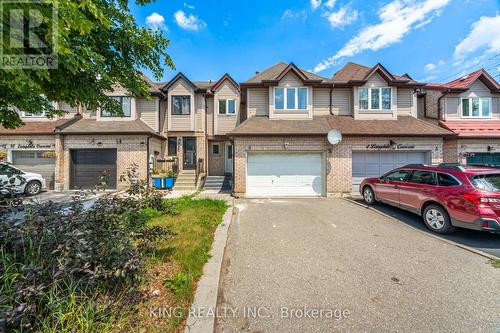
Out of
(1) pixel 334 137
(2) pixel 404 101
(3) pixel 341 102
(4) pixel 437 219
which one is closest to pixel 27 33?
(4) pixel 437 219

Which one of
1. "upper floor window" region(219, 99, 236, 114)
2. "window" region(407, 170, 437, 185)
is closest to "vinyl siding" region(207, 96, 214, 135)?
"upper floor window" region(219, 99, 236, 114)

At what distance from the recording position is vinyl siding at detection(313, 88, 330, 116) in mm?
12953

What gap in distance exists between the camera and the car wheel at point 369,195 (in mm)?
8614

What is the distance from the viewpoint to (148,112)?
1424 centimetres

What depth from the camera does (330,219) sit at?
275 inches

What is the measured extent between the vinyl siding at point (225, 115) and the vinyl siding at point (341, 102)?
658cm

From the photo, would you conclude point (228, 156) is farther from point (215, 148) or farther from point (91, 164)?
point (91, 164)

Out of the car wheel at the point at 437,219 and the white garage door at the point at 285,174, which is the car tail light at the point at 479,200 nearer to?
the car wheel at the point at 437,219

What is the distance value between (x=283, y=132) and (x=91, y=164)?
1144cm

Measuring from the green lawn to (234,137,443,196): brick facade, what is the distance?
190 inches

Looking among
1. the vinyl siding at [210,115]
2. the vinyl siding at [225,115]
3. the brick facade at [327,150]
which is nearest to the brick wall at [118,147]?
the vinyl siding at [210,115]

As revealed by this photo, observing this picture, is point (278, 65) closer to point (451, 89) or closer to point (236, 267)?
point (451, 89)

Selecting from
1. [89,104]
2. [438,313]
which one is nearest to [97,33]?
[89,104]

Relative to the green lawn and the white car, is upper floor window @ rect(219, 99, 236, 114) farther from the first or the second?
the white car
